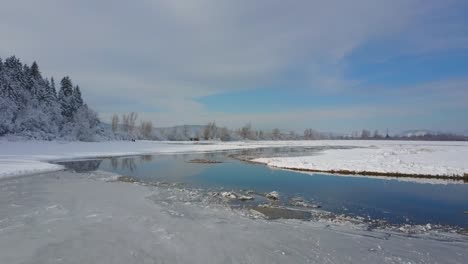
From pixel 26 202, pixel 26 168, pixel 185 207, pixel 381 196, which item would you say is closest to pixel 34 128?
pixel 26 168

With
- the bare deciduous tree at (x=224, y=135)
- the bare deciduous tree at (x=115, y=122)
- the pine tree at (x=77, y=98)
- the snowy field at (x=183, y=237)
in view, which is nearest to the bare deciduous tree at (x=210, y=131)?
the bare deciduous tree at (x=224, y=135)

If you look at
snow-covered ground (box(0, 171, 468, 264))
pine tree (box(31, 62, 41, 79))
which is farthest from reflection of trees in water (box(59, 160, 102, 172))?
pine tree (box(31, 62, 41, 79))

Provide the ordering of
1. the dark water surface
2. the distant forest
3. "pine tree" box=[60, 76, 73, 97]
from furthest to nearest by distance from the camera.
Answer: "pine tree" box=[60, 76, 73, 97]
the distant forest
the dark water surface

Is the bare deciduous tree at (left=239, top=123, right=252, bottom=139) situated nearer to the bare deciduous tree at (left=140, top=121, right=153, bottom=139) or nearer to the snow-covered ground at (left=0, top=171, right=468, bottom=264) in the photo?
the bare deciduous tree at (left=140, top=121, right=153, bottom=139)

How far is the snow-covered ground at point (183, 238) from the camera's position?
652 centimetres

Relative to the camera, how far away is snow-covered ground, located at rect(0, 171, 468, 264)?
21.4 ft

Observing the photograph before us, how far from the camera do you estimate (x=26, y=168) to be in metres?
21.1

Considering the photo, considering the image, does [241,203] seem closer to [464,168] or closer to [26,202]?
[26,202]

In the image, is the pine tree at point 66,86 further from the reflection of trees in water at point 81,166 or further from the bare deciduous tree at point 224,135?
the bare deciduous tree at point 224,135

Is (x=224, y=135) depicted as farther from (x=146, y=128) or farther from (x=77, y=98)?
(x=77, y=98)

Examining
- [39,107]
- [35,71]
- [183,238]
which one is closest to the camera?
[183,238]

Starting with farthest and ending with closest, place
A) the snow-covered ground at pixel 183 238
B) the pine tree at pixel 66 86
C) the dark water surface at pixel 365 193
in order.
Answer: the pine tree at pixel 66 86 → the dark water surface at pixel 365 193 → the snow-covered ground at pixel 183 238

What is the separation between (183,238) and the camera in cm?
779

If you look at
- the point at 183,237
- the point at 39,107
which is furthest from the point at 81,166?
the point at 39,107
